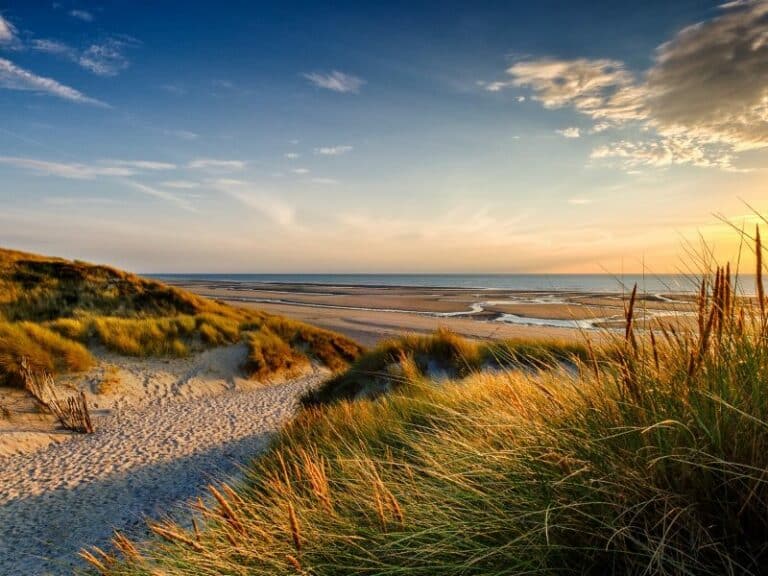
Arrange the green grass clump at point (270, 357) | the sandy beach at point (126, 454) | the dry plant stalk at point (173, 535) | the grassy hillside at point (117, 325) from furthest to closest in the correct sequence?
the green grass clump at point (270, 357), the grassy hillside at point (117, 325), the sandy beach at point (126, 454), the dry plant stalk at point (173, 535)

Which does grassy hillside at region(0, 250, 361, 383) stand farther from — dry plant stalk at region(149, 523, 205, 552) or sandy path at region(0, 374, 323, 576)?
dry plant stalk at region(149, 523, 205, 552)

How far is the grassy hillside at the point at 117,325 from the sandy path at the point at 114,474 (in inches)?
108

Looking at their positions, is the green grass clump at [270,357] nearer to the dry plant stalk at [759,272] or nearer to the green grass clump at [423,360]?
the green grass clump at [423,360]

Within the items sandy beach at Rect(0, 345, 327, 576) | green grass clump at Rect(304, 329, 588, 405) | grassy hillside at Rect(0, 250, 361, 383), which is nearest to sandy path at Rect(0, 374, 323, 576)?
sandy beach at Rect(0, 345, 327, 576)

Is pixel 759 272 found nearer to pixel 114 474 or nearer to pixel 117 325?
pixel 114 474

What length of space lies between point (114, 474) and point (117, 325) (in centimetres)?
779

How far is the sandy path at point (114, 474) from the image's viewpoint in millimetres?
4977

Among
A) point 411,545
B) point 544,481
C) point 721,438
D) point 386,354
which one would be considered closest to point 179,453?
point 386,354

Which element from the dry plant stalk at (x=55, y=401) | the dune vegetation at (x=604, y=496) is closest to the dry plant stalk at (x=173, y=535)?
the dune vegetation at (x=604, y=496)

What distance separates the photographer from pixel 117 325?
13305 millimetres

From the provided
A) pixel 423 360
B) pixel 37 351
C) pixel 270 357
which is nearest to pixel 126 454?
pixel 37 351

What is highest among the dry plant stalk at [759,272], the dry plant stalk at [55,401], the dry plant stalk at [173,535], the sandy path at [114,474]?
the dry plant stalk at [759,272]

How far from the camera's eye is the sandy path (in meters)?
4.98

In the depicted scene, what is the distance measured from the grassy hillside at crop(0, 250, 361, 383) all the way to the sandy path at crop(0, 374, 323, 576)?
2.74 m
